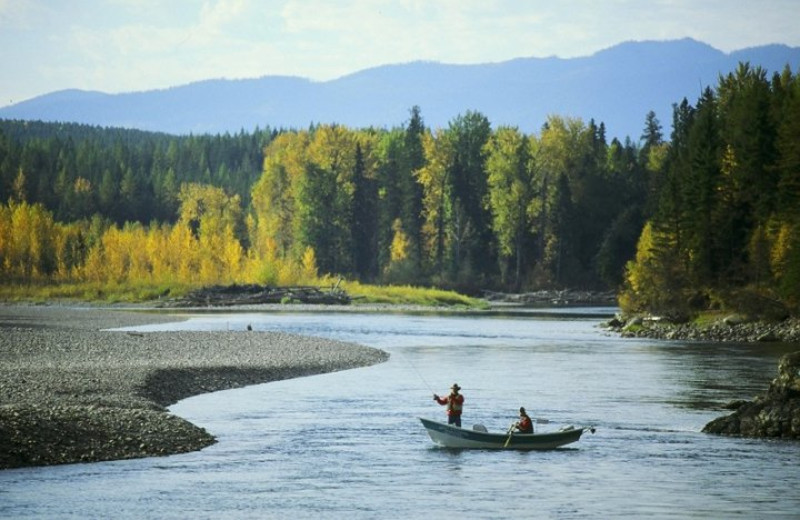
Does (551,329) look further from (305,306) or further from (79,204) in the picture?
(79,204)

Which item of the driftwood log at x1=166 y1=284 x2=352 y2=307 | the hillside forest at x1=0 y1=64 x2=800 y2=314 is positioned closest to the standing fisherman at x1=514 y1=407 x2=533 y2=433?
the driftwood log at x1=166 y1=284 x2=352 y2=307

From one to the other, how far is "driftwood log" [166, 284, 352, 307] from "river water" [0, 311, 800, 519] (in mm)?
69003

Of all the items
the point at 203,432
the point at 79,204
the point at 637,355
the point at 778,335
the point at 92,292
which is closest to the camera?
the point at 203,432

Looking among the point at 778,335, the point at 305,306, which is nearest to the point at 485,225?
the point at 305,306

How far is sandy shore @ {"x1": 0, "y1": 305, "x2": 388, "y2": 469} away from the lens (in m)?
35.0

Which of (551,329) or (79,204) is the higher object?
(79,204)

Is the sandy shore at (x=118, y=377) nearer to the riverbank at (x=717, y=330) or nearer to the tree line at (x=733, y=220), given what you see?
the riverbank at (x=717, y=330)

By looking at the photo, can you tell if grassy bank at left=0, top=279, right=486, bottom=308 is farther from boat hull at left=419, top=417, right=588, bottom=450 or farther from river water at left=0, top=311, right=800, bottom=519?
boat hull at left=419, top=417, right=588, bottom=450

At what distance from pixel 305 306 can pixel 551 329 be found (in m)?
40.0

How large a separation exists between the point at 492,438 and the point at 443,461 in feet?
8.18

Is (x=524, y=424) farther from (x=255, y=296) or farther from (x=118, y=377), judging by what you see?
(x=255, y=296)

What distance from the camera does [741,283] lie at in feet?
299

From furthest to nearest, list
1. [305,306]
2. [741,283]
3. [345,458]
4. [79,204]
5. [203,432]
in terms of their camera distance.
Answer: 1. [79,204]
2. [305,306]
3. [741,283]
4. [203,432]
5. [345,458]

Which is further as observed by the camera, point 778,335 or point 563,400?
point 778,335
